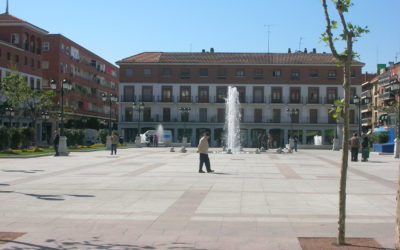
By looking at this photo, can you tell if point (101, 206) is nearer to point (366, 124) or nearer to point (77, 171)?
point (77, 171)

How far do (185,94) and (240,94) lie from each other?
763 centimetres

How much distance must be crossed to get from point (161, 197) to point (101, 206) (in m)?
1.82

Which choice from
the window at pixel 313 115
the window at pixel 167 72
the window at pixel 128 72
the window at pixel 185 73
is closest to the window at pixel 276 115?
the window at pixel 313 115

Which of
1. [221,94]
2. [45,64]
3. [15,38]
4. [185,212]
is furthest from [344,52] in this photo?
[45,64]

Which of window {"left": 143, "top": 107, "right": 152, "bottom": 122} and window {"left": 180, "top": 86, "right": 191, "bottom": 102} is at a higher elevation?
window {"left": 180, "top": 86, "right": 191, "bottom": 102}

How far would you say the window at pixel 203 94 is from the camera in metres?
73.7

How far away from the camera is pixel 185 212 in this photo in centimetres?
976

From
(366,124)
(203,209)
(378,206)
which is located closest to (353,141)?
(378,206)

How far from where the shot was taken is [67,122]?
74062mm

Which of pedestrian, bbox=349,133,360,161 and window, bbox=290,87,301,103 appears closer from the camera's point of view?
pedestrian, bbox=349,133,360,161

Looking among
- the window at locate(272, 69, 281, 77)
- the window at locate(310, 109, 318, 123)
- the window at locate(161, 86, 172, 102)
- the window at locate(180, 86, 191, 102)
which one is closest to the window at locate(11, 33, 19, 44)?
the window at locate(161, 86, 172, 102)

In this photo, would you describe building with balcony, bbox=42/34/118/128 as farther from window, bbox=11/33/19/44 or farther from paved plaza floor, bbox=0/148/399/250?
paved plaza floor, bbox=0/148/399/250

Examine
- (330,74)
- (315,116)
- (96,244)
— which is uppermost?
(330,74)

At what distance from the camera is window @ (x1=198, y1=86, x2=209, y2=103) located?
73.7 m
